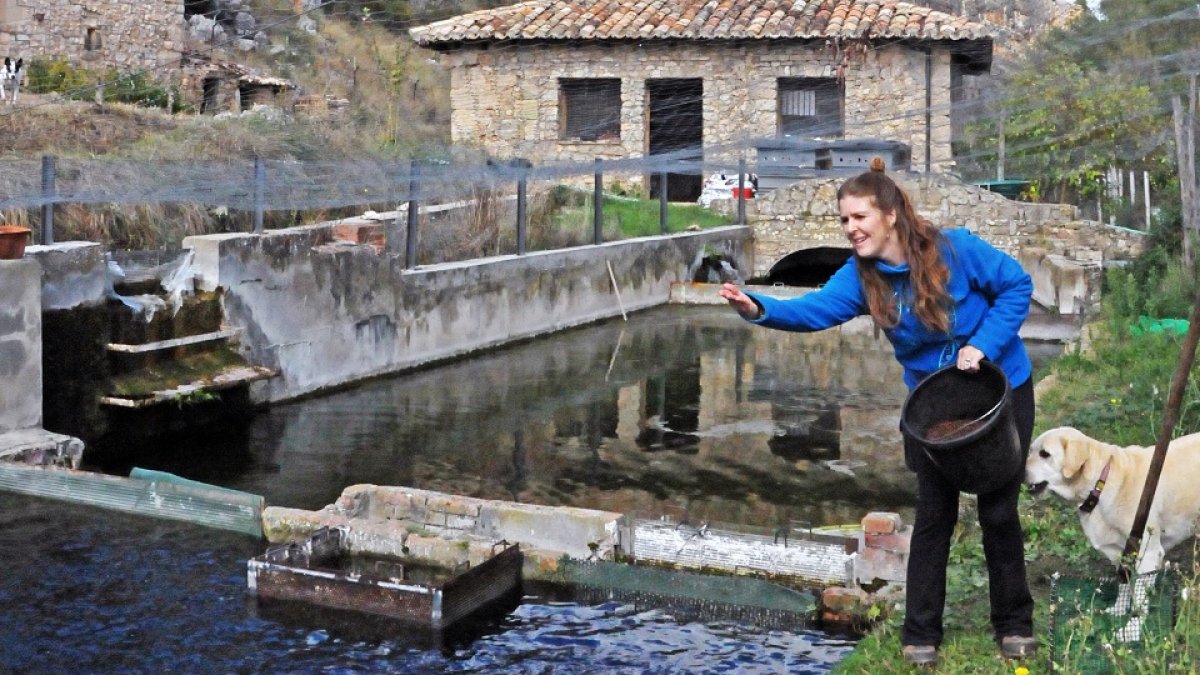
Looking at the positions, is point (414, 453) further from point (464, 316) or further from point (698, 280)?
point (698, 280)

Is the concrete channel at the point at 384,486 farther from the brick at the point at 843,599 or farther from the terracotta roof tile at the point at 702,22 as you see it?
the terracotta roof tile at the point at 702,22

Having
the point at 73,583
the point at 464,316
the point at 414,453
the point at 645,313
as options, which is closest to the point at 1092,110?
the point at 645,313

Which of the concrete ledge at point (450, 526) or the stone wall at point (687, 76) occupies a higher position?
the stone wall at point (687, 76)

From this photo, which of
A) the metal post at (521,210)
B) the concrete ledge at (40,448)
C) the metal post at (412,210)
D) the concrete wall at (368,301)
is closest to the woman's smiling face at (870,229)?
the concrete ledge at (40,448)

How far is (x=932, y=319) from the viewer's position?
490 centimetres

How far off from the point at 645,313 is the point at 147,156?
6.65 metres

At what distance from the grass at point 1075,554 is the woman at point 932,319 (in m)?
0.19

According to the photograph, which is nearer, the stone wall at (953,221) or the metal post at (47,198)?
the metal post at (47,198)

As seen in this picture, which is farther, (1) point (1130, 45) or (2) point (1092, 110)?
(1) point (1130, 45)

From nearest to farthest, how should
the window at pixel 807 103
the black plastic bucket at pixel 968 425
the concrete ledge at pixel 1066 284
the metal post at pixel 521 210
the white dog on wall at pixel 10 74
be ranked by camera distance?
the black plastic bucket at pixel 968 425, the metal post at pixel 521 210, the concrete ledge at pixel 1066 284, the white dog on wall at pixel 10 74, the window at pixel 807 103

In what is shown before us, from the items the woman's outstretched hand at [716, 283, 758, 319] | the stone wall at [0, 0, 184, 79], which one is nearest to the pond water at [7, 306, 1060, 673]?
the woman's outstretched hand at [716, 283, 758, 319]

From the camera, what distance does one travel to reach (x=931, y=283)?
4836 millimetres

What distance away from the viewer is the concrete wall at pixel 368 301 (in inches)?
464

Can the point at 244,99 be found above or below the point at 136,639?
above
